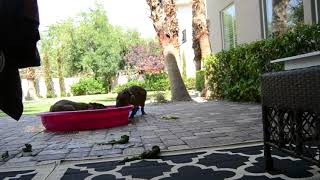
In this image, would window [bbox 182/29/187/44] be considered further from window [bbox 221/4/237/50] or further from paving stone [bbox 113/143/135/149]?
paving stone [bbox 113/143/135/149]

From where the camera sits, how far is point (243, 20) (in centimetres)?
1155

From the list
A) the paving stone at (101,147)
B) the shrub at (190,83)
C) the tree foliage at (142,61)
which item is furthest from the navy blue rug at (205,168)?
the tree foliage at (142,61)

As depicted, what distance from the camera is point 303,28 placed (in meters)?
6.98

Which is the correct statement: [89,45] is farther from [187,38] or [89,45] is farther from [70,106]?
[70,106]

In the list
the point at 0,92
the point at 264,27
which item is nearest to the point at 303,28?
the point at 264,27

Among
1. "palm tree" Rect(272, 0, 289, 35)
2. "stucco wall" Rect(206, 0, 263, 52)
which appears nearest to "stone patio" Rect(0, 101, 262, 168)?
"palm tree" Rect(272, 0, 289, 35)

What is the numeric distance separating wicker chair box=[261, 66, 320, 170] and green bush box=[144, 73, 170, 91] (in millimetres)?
21089

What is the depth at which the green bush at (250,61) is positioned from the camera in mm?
6980

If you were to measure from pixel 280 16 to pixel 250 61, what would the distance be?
1191 mm

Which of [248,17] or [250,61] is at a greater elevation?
[248,17]

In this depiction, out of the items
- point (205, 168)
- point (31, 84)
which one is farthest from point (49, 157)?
Result: point (31, 84)

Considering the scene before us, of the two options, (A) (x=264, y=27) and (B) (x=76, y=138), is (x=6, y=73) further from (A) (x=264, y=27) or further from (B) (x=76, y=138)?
(A) (x=264, y=27)

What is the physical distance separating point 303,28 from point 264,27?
341cm

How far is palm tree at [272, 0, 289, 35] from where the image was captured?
28.3ft
